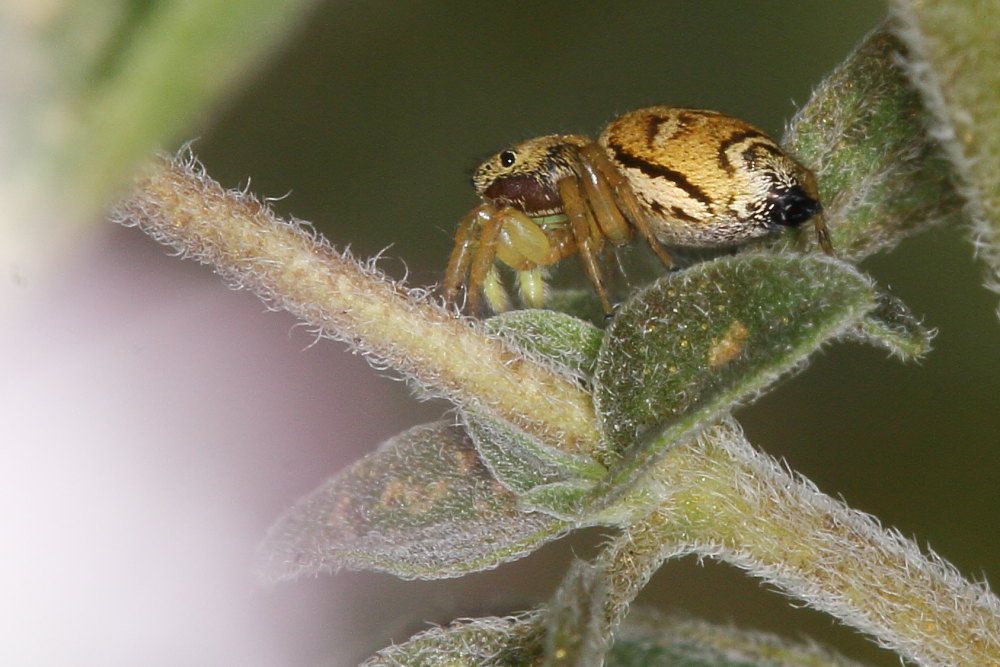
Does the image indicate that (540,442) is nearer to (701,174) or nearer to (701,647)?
(701,647)

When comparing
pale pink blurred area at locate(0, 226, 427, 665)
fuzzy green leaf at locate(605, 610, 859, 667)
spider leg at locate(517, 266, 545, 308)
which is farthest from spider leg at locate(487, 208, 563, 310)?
fuzzy green leaf at locate(605, 610, 859, 667)

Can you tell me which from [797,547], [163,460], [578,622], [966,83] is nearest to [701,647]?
[797,547]

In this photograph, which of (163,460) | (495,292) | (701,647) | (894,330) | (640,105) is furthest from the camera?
(640,105)

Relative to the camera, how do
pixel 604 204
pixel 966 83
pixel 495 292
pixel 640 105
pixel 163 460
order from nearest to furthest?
pixel 966 83
pixel 495 292
pixel 604 204
pixel 163 460
pixel 640 105

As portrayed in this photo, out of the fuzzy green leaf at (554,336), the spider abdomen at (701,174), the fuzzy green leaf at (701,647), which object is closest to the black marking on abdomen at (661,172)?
the spider abdomen at (701,174)

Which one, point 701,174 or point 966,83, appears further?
point 701,174

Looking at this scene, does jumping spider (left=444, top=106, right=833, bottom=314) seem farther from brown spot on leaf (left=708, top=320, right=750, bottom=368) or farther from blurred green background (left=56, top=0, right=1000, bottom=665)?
blurred green background (left=56, top=0, right=1000, bottom=665)

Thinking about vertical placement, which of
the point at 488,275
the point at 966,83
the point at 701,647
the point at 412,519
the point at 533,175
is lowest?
the point at 701,647
